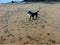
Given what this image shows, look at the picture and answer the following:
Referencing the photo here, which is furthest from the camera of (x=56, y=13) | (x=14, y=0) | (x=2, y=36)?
(x=14, y=0)

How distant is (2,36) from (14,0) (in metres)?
7.49

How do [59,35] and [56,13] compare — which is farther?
[56,13]

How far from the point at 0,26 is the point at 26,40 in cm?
177

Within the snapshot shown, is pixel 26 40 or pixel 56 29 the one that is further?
pixel 56 29

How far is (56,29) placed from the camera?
622 centimetres

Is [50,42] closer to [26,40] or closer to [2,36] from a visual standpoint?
[26,40]

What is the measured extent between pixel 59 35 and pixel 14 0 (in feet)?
25.4

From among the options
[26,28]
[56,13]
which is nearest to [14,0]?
[56,13]

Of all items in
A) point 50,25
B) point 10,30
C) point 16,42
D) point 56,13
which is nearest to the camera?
point 16,42

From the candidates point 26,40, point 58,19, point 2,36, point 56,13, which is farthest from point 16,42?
point 56,13

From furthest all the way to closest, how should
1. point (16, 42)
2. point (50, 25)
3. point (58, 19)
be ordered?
point (58, 19), point (50, 25), point (16, 42)

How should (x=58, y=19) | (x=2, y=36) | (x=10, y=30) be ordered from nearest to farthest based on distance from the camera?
1. (x=2, y=36)
2. (x=10, y=30)
3. (x=58, y=19)

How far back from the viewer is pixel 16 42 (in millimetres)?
5152

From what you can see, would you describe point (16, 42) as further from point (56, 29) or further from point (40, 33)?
point (56, 29)
